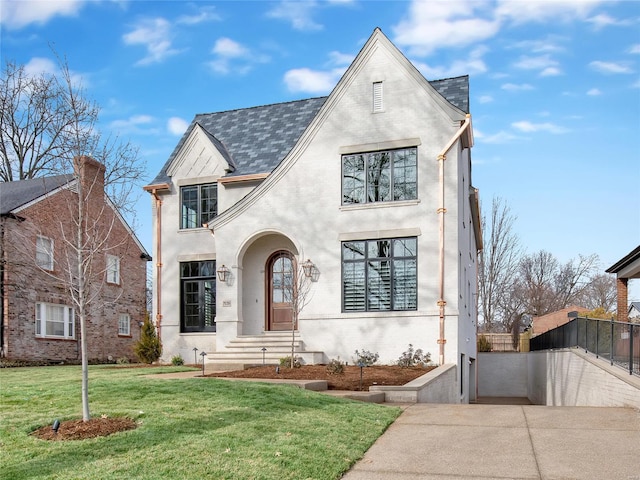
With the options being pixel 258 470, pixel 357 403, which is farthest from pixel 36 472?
pixel 357 403

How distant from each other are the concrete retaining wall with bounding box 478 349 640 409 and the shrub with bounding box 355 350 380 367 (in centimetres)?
523

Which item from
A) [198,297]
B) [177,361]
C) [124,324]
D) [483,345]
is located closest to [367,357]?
[177,361]

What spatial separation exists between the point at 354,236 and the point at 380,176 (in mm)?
1878

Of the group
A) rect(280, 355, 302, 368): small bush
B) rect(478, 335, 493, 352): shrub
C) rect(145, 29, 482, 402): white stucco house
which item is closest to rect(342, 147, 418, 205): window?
rect(145, 29, 482, 402): white stucco house

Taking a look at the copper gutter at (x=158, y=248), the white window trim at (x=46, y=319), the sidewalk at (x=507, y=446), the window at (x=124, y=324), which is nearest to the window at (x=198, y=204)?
the copper gutter at (x=158, y=248)

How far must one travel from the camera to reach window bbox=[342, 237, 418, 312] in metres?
17.1

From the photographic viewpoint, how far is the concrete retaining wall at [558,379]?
11.9m

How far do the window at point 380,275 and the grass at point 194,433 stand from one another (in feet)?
23.2

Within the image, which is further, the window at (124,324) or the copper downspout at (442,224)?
the window at (124,324)

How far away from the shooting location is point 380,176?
17.8 meters

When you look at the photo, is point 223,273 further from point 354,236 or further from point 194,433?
point 194,433

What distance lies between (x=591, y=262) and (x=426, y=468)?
2113 inches

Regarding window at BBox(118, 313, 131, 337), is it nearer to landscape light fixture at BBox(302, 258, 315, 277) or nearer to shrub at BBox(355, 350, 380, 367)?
landscape light fixture at BBox(302, 258, 315, 277)

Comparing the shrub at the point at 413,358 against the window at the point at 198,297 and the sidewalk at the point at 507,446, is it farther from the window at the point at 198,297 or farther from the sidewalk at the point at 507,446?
the window at the point at 198,297
